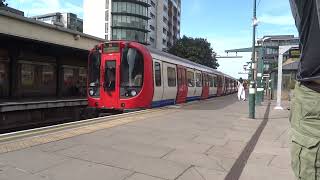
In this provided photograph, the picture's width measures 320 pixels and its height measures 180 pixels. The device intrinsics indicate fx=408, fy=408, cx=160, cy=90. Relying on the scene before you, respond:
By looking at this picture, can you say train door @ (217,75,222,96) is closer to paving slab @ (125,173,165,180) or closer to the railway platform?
→ the railway platform

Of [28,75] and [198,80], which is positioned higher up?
[28,75]

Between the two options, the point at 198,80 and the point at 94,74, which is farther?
the point at 198,80

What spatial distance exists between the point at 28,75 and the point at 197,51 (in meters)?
56.1

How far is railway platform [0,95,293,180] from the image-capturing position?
5688 mm

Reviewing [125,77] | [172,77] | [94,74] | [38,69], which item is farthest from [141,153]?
[38,69]

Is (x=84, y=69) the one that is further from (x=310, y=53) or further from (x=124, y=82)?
(x=310, y=53)

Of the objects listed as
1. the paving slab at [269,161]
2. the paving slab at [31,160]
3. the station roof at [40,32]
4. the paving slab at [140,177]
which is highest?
the station roof at [40,32]

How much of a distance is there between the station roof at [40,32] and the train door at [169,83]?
620cm

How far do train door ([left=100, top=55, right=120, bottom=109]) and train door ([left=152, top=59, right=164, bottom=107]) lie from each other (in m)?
1.84

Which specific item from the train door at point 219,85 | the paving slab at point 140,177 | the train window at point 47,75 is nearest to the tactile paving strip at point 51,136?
the paving slab at point 140,177

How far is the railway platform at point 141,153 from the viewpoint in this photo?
569 centimetres

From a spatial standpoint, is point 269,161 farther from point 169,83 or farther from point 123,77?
point 169,83

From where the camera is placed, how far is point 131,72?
15.8m

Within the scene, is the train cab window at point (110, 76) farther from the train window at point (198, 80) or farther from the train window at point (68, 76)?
the train window at point (198, 80)
